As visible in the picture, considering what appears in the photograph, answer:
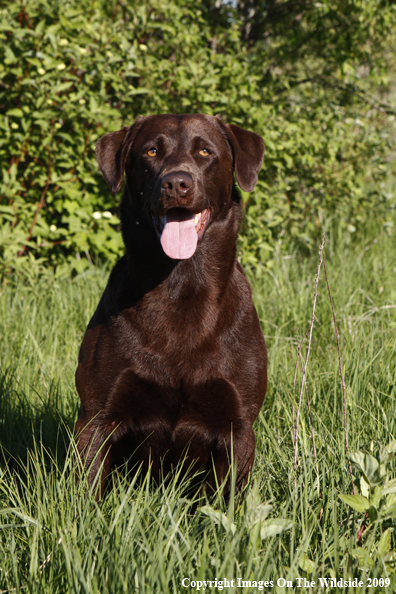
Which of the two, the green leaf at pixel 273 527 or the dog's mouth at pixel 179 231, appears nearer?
the green leaf at pixel 273 527

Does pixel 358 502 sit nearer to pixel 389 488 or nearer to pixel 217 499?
pixel 389 488

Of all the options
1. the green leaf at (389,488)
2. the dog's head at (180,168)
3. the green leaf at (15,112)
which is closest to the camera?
the green leaf at (389,488)

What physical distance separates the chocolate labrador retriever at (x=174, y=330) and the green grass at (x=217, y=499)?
0.49 feet

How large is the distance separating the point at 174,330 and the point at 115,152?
93 cm

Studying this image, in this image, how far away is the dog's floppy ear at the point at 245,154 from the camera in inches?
107

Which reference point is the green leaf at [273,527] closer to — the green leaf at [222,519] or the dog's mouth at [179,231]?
the green leaf at [222,519]

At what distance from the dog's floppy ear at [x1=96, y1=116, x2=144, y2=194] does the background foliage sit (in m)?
1.87

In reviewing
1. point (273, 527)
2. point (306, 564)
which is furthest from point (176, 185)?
point (306, 564)

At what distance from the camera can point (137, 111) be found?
530 centimetres

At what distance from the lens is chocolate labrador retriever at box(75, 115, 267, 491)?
2277 mm

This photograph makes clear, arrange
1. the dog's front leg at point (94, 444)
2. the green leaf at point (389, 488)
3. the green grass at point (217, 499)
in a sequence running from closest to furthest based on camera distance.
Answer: the green grass at point (217, 499) < the green leaf at point (389, 488) < the dog's front leg at point (94, 444)

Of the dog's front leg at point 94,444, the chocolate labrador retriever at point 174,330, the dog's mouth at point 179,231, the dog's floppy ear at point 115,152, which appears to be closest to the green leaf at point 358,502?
the chocolate labrador retriever at point 174,330

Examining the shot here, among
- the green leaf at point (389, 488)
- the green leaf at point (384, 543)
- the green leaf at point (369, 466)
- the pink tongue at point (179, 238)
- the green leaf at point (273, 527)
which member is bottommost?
the green leaf at point (384, 543)

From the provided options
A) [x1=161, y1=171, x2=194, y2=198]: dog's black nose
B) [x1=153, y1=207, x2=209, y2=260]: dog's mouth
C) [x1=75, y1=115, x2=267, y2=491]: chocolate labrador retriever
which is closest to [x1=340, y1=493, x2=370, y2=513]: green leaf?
[x1=75, y1=115, x2=267, y2=491]: chocolate labrador retriever
